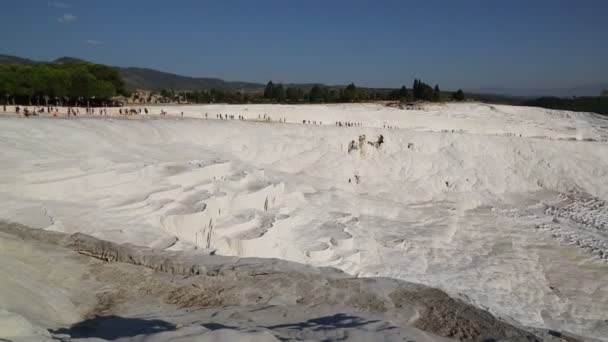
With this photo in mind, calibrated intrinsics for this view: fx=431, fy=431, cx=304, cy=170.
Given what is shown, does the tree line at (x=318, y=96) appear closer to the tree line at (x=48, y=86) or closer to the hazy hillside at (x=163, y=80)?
the tree line at (x=48, y=86)

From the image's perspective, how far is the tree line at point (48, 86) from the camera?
3112 cm

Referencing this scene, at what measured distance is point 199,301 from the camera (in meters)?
5.70

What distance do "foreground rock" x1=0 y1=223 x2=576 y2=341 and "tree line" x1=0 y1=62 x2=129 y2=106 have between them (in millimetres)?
28748

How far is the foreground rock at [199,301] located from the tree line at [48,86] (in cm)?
2875

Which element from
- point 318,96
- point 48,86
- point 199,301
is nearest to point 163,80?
point 318,96

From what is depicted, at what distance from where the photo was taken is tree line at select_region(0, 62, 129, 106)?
102 ft

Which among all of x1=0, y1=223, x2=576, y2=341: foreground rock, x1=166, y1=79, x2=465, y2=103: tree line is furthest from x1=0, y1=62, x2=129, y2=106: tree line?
x1=0, y1=223, x2=576, y2=341: foreground rock

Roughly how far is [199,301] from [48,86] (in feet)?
106

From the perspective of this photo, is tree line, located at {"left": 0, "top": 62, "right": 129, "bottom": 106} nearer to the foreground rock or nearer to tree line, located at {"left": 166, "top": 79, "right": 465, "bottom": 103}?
tree line, located at {"left": 166, "top": 79, "right": 465, "bottom": 103}

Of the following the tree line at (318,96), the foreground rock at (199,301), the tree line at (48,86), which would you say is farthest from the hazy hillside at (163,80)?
the foreground rock at (199,301)

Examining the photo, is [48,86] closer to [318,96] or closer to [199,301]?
[199,301]

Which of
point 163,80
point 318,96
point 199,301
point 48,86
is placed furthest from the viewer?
point 163,80

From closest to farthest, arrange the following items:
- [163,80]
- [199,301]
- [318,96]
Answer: [199,301] → [318,96] → [163,80]

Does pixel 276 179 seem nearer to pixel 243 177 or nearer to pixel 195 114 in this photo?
pixel 243 177
